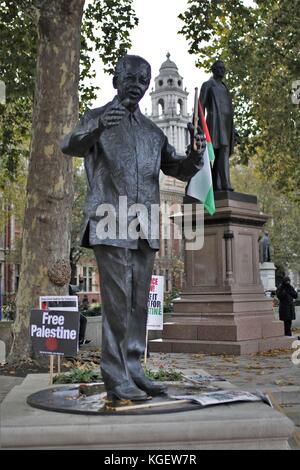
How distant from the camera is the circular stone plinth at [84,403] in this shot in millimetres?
4309

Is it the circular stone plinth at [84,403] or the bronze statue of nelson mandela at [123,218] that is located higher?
the bronze statue of nelson mandela at [123,218]

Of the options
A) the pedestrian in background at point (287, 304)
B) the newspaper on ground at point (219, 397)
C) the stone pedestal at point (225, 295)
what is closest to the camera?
the newspaper on ground at point (219, 397)

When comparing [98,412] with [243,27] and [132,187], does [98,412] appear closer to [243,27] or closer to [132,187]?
[132,187]

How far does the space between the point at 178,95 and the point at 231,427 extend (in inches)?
4851

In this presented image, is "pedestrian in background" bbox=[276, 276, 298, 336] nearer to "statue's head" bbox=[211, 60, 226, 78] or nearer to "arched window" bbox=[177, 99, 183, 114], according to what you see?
"statue's head" bbox=[211, 60, 226, 78]

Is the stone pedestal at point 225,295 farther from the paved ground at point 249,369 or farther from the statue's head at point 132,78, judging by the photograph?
the statue's head at point 132,78

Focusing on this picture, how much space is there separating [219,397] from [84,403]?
1.00 metres

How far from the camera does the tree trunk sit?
1216 cm

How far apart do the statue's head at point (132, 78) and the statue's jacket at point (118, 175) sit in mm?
163

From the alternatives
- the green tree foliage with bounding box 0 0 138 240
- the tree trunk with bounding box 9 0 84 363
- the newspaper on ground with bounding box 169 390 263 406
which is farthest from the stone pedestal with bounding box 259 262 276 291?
the newspaper on ground with bounding box 169 390 263 406

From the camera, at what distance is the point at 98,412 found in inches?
168

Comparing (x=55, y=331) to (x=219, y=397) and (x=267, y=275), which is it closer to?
(x=219, y=397)

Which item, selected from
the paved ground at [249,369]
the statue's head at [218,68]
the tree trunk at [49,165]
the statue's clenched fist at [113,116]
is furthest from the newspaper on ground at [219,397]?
the statue's head at [218,68]

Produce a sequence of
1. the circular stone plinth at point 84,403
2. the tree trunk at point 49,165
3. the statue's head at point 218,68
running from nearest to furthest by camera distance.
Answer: the circular stone plinth at point 84,403 → the tree trunk at point 49,165 → the statue's head at point 218,68
